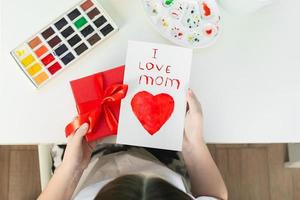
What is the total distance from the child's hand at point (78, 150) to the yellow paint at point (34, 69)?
0.40 ft

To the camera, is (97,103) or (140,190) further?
(97,103)

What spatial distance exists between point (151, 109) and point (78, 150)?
5.5 inches

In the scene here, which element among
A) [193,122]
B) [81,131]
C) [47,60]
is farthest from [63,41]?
[193,122]

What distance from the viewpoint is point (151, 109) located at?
69 centimetres

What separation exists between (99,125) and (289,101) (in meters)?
0.34

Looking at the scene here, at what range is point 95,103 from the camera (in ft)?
2.26

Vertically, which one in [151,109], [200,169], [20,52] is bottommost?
[200,169]

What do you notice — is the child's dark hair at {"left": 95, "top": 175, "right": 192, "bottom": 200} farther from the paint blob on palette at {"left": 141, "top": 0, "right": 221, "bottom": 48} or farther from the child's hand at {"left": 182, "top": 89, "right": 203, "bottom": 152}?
the paint blob on palette at {"left": 141, "top": 0, "right": 221, "bottom": 48}

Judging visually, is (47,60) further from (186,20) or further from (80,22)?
(186,20)

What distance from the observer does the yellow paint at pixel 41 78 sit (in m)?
0.69

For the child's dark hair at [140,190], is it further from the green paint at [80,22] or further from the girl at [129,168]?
the green paint at [80,22]

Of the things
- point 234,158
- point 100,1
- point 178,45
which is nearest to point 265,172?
point 234,158

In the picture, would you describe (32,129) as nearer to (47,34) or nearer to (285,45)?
(47,34)

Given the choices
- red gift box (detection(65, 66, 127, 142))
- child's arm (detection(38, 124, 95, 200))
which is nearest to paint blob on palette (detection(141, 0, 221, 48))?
red gift box (detection(65, 66, 127, 142))
